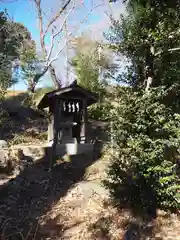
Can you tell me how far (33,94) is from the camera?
24.2 meters

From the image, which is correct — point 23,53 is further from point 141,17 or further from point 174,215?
point 174,215

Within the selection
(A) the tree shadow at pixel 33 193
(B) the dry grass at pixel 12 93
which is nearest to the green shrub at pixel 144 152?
(A) the tree shadow at pixel 33 193

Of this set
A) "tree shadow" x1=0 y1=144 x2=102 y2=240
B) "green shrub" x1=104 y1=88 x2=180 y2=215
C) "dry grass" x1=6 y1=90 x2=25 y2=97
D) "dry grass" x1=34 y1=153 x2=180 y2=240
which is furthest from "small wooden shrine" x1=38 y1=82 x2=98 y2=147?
"dry grass" x1=6 y1=90 x2=25 y2=97

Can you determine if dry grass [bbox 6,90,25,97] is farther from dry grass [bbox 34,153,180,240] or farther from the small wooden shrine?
dry grass [bbox 34,153,180,240]

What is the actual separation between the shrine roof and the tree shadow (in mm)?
2730

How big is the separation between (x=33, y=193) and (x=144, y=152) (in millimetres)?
3921

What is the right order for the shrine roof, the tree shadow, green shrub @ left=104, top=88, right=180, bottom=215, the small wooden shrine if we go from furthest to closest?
the small wooden shrine → the shrine roof → green shrub @ left=104, top=88, right=180, bottom=215 → the tree shadow

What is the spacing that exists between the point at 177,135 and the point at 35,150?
6684 mm

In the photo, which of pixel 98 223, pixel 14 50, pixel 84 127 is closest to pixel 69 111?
pixel 84 127

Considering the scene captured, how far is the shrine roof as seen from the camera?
11.8 meters

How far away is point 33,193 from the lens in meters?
8.62

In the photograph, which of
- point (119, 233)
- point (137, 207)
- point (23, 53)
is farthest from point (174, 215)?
point (23, 53)

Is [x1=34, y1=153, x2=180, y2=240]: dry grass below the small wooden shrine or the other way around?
below

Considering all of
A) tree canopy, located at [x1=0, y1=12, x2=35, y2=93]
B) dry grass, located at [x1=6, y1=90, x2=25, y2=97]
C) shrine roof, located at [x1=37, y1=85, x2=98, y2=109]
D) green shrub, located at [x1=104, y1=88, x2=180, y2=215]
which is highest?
tree canopy, located at [x1=0, y1=12, x2=35, y2=93]
